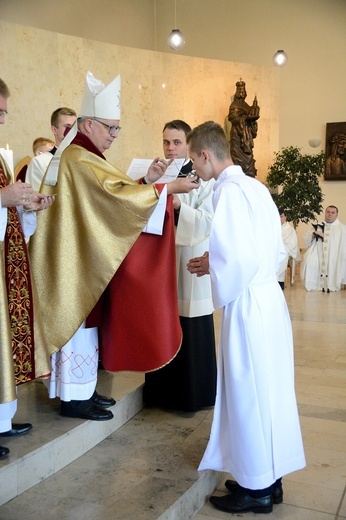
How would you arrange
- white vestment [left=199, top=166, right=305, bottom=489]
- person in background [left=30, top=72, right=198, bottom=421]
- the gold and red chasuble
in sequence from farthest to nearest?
person in background [left=30, top=72, right=198, bottom=421], the gold and red chasuble, white vestment [left=199, top=166, right=305, bottom=489]

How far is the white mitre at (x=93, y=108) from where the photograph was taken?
9.40ft

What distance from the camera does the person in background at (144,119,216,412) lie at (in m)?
3.45

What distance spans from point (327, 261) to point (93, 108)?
26.3ft

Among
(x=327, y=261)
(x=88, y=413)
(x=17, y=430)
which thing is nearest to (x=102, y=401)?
(x=88, y=413)

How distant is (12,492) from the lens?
8.20ft

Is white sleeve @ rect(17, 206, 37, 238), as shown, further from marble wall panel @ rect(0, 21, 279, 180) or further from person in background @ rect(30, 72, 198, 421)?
marble wall panel @ rect(0, 21, 279, 180)

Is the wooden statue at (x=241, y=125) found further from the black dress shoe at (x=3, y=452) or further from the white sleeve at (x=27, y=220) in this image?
the black dress shoe at (x=3, y=452)

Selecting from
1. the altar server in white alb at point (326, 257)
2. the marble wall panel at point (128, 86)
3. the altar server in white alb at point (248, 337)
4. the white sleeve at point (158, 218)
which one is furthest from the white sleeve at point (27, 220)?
the altar server in white alb at point (326, 257)

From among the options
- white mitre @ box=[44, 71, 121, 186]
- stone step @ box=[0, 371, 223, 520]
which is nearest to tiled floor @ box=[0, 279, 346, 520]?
stone step @ box=[0, 371, 223, 520]

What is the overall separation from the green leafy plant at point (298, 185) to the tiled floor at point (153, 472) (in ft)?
24.8

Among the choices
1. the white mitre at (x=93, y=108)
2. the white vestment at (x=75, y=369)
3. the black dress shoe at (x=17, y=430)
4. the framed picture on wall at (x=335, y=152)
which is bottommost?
the black dress shoe at (x=17, y=430)

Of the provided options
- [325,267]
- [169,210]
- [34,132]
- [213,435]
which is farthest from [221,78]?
[213,435]

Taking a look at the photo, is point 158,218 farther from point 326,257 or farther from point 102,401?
point 326,257

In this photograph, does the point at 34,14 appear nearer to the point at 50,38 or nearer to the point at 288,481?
the point at 50,38
